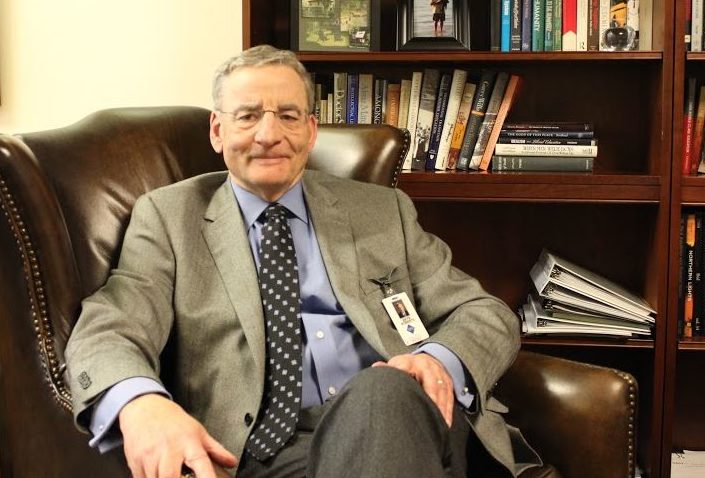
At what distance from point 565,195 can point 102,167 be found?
1152 mm

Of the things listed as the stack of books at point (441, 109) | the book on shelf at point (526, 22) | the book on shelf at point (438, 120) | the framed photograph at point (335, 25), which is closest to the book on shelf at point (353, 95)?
the stack of books at point (441, 109)

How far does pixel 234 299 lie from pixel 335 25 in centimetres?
98

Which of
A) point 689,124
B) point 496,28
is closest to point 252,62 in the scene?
point 496,28

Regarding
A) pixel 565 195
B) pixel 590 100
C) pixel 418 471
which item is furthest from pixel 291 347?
pixel 590 100

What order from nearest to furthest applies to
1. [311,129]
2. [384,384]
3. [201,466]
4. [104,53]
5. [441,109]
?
[201,466]
[384,384]
[311,129]
[441,109]
[104,53]

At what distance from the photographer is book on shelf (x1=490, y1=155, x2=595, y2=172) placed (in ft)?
7.71

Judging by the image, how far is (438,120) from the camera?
95.6 inches

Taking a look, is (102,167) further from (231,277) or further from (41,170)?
(231,277)

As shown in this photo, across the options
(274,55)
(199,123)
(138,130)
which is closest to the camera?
(274,55)

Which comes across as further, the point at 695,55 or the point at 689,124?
the point at 689,124

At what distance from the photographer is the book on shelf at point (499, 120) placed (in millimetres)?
2402

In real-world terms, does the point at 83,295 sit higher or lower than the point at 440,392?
higher

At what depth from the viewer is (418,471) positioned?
4.19 feet

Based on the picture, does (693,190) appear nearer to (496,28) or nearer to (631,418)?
(496,28)
